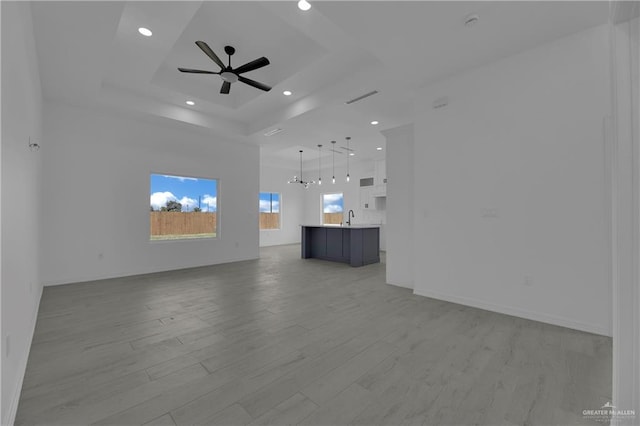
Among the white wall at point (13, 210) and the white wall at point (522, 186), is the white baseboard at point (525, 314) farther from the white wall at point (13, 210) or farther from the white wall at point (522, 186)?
the white wall at point (13, 210)

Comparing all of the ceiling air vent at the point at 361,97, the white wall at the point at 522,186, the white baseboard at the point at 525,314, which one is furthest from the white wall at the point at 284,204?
the white baseboard at the point at 525,314

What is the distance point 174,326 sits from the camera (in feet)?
9.34

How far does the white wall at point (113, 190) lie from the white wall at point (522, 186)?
4975 mm

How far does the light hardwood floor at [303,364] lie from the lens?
5.25 feet

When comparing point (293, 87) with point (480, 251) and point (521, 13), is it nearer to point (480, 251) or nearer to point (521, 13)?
point (521, 13)

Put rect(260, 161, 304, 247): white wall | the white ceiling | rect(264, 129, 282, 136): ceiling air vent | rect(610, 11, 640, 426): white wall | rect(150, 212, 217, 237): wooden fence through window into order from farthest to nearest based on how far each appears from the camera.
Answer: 1. rect(260, 161, 304, 247): white wall
2. rect(264, 129, 282, 136): ceiling air vent
3. rect(150, 212, 217, 237): wooden fence through window
4. the white ceiling
5. rect(610, 11, 640, 426): white wall

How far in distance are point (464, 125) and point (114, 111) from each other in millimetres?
6034

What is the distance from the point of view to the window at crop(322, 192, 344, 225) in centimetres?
1106

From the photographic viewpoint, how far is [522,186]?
10.4 ft

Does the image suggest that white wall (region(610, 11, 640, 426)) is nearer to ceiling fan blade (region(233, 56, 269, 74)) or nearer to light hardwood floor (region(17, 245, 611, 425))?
light hardwood floor (region(17, 245, 611, 425))

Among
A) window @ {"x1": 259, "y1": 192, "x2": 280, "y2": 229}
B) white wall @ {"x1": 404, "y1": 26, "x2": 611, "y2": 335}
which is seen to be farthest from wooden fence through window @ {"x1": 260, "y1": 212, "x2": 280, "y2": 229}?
white wall @ {"x1": 404, "y1": 26, "x2": 611, "y2": 335}

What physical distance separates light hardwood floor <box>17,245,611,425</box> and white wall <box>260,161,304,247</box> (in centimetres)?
714

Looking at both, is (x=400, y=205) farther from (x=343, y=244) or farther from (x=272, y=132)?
(x=272, y=132)

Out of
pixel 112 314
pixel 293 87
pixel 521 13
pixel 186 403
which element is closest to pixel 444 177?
pixel 521 13
